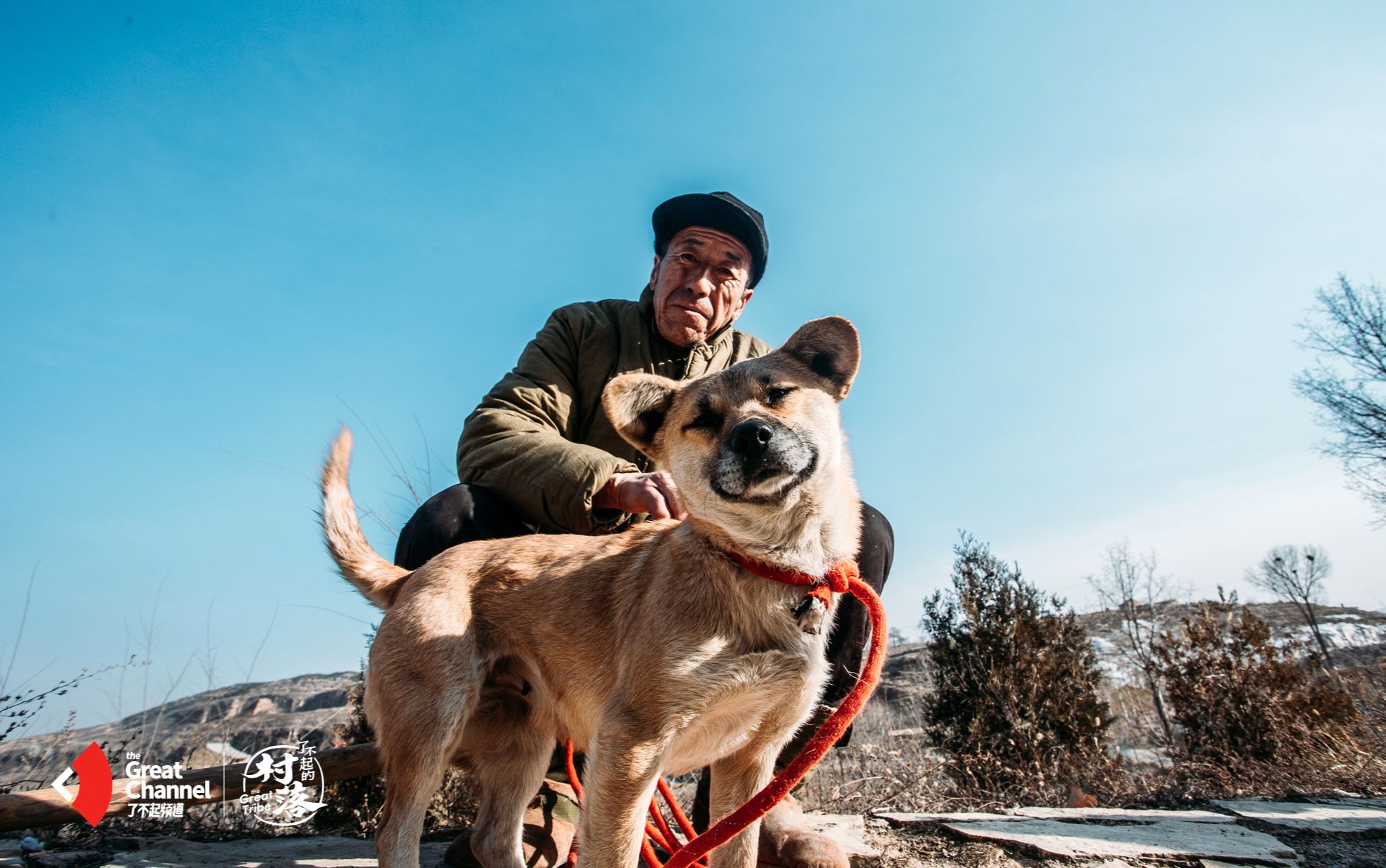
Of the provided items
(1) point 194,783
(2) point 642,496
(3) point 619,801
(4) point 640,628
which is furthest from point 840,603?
(1) point 194,783

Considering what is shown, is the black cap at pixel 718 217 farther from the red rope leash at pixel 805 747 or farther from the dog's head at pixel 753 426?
the red rope leash at pixel 805 747

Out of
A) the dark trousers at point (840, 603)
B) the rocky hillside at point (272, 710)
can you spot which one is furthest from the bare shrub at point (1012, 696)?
the dark trousers at point (840, 603)

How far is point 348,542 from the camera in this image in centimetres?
293

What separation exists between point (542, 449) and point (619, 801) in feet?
5.32

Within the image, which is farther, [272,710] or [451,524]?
[272,710]

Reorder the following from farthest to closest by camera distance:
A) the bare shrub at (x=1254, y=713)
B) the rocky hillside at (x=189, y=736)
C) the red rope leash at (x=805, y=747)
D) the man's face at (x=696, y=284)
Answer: the bare shrub at (x=1254, y=713) < the rocky hillside at (x=189, y=736) < the man's face at (x=696, y=284) < the red rope leash at (x=805, y=747)

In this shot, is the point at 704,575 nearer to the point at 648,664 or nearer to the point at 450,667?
the point at 648,664

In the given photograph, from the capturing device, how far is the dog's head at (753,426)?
2229 mm

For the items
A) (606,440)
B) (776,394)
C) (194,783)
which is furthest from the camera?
(606,440)

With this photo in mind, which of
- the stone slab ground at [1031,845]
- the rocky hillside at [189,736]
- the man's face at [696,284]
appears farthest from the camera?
the rocky hillside at [189,736]

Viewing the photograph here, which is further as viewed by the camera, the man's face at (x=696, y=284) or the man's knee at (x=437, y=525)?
the man's face at (x=696, y=284)

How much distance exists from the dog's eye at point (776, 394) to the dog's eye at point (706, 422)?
0.21 m

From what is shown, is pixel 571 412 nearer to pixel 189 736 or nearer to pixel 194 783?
pixel 194 783

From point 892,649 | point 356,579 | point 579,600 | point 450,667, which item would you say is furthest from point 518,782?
point 892,649
